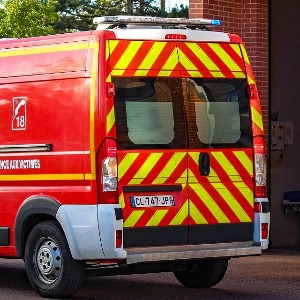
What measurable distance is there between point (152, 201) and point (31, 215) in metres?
1.21

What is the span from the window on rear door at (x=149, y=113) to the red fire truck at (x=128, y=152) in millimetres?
11

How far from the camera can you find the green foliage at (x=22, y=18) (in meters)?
51.0

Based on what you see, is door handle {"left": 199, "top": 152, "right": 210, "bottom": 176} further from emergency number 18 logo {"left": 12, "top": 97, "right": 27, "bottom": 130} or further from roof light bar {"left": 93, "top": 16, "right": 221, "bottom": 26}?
emergency number 18 logo {"left": 12, "top": 97, "right": 27, "bottom": 130}

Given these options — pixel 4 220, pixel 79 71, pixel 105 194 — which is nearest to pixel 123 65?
pixel 79 71

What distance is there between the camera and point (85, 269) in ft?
39.4

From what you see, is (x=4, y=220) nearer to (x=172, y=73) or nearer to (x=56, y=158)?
(x=56, y=158)

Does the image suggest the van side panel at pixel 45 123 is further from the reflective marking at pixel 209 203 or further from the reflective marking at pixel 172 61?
the reflective marking at pixel 209 203

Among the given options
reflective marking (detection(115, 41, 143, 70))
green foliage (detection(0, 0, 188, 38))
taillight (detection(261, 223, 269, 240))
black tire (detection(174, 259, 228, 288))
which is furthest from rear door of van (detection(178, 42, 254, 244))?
green foliage (detection(0, 0, 188, 38))

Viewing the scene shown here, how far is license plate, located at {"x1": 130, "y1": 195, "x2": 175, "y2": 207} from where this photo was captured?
11742 millimetres

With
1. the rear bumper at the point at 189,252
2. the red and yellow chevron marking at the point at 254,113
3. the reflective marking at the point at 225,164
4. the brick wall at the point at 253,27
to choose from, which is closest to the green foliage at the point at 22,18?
the brick wall at the point at 253,27

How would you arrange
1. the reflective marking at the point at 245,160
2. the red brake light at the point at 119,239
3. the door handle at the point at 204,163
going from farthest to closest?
1. the reflective marking at the point at 245,160
2. the door handle at the point at 204,163
3. the red brake light at the point at 119,239

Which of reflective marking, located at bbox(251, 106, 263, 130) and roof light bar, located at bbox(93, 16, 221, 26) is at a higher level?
roof light bar, located at bbox(93, 16, 221, 26)

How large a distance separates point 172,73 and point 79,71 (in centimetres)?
84

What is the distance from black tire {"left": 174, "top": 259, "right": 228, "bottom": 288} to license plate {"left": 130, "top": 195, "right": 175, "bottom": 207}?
1.16 m
